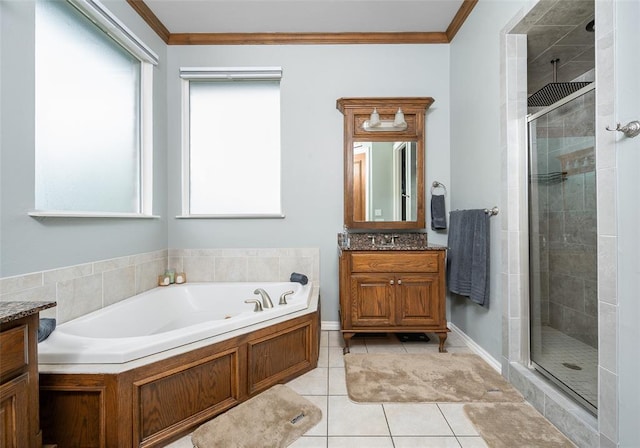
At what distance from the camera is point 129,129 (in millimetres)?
2227

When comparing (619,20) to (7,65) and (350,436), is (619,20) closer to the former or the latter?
(350,436)

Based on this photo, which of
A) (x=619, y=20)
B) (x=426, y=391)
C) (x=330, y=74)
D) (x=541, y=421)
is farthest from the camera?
(x=330, y=74)

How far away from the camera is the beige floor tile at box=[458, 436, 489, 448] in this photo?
128 cm

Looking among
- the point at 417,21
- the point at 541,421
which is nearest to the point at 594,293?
the point at 541,421

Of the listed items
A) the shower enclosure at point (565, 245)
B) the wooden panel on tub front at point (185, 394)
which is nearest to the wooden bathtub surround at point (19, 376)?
the wooden panel on tub front at point (185, 394)

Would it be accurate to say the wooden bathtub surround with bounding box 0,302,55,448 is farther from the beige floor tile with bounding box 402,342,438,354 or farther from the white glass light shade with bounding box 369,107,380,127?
the white glass light shade with bounding box 369,107,380,127

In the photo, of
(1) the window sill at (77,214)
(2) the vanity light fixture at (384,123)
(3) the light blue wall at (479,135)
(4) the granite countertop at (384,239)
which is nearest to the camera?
(1) the window sill at (77,214)

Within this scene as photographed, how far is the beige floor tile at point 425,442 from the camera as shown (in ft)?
4.20

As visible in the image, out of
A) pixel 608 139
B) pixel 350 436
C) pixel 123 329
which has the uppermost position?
pixel 608 139

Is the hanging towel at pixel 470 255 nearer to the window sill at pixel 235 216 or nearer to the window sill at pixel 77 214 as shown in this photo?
the window sill at pixel 235 216

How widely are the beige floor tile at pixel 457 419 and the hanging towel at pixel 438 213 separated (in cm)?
143

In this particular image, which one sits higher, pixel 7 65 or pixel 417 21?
pixel 417 21

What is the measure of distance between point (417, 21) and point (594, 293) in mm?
2431

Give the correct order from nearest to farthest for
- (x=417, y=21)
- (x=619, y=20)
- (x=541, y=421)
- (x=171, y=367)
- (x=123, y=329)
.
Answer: (x=619, y=20) → (x=171, y=367) → (x=541, y=421) → (x=123, y=329) → (x=417, y=21)
